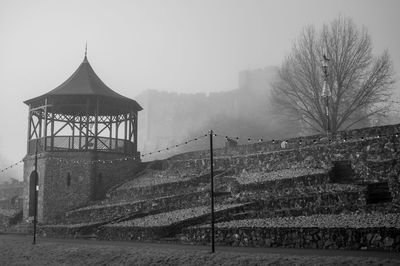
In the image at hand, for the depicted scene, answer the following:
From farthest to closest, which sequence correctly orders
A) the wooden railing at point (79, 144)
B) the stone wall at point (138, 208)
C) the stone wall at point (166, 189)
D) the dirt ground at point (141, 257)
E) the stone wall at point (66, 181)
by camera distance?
1. the wooden railing at point (79, 144)
2. the stone wall at point (66, 181)
3. the stone wall at point (166, 189)
4. the stone wall at point (138, 208)
5. the dirt ground at point (141, 257)

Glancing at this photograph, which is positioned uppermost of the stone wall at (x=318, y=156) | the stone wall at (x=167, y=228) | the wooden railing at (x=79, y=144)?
the wooden railing at (x=79, y=144)

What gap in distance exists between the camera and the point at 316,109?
35.0 m

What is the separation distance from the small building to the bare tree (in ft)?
41.0

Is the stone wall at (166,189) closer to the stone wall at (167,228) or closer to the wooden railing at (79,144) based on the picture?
the wooden railing at (79,144)

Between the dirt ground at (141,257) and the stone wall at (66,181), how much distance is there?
27.4ft

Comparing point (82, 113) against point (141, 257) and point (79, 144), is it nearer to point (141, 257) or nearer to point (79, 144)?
point (79, 144)

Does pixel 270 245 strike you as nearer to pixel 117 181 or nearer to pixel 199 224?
pixel 199 224

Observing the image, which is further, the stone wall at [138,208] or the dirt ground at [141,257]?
the stone wall at [138,208]

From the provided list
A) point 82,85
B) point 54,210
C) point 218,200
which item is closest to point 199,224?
point 218,200

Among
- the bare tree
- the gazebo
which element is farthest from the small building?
the bare tree

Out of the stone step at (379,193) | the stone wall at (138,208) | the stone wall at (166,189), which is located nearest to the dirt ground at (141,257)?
the stone wall at (138,208)

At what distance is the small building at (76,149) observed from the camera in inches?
1179

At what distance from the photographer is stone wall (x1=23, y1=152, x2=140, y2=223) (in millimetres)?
29438

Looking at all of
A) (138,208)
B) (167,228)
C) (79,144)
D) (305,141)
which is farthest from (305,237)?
(79,144)
